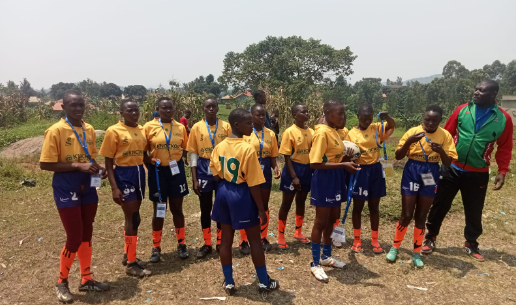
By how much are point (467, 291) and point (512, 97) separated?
93.9 ft

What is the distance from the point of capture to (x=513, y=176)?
29.3 ft

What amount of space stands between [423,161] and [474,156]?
88 centimetres

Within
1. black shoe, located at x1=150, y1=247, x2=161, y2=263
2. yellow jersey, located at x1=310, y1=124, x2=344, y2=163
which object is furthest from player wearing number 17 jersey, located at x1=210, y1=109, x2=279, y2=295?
black shoe, located at x1=150, y1=247, x2=161, y2=263

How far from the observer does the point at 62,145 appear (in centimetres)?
329

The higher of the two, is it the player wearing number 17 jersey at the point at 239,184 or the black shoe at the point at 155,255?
the player wearing number 17 jersey at the point at 239,184

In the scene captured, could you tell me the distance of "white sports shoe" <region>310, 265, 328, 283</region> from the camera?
3.87 m

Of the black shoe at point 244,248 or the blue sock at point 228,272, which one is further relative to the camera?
the black shoe at point 244,248

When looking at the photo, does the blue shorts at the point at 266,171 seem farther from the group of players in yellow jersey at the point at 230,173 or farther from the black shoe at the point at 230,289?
the black shoe at the point at 230,289

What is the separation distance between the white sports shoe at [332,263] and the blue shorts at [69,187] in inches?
117

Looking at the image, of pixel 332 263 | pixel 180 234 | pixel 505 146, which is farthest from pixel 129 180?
pixel 505 146

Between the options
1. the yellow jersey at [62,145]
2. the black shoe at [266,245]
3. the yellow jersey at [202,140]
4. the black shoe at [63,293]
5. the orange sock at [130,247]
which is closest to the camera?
the yellow jersey at [62,145]

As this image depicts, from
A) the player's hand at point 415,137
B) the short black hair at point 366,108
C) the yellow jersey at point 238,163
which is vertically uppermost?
the short black hair at point 366,108

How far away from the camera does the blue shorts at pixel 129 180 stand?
3.78m

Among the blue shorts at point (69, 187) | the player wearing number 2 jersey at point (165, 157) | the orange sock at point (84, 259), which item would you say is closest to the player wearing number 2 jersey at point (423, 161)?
the player wearing number 2 jersey at point (165, 157)
